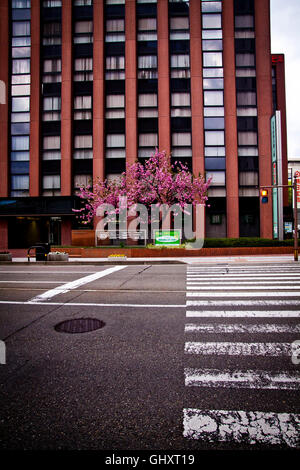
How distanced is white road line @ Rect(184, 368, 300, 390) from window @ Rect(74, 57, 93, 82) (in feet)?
109

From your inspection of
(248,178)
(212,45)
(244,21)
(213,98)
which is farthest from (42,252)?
(244,21)

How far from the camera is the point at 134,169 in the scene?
22469 millimetres

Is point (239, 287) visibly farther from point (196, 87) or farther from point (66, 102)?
point (66, 102)

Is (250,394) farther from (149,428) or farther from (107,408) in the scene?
(107,408)

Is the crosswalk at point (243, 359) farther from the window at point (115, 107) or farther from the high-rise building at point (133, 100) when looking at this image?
the window at point (115, 107)

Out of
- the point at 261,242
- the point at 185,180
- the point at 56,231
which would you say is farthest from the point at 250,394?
the point at 56,231

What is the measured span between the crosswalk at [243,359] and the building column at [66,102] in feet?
81.2

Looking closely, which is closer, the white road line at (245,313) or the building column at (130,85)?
the white road line at (245,313)

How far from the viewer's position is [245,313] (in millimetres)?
5508

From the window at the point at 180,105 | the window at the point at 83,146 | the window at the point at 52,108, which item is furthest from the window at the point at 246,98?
the window at the point at 52,108

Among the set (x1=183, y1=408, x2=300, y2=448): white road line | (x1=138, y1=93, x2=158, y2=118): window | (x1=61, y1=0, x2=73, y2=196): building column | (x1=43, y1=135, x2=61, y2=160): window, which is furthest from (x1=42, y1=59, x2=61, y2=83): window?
(x1=183, y1=408, x2=300, y2=448): white road line

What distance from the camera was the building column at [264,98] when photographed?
2797 cm

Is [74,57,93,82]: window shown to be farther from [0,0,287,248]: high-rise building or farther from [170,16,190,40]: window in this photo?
[170,16,190,40]: window

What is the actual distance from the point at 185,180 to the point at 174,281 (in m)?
13.6
